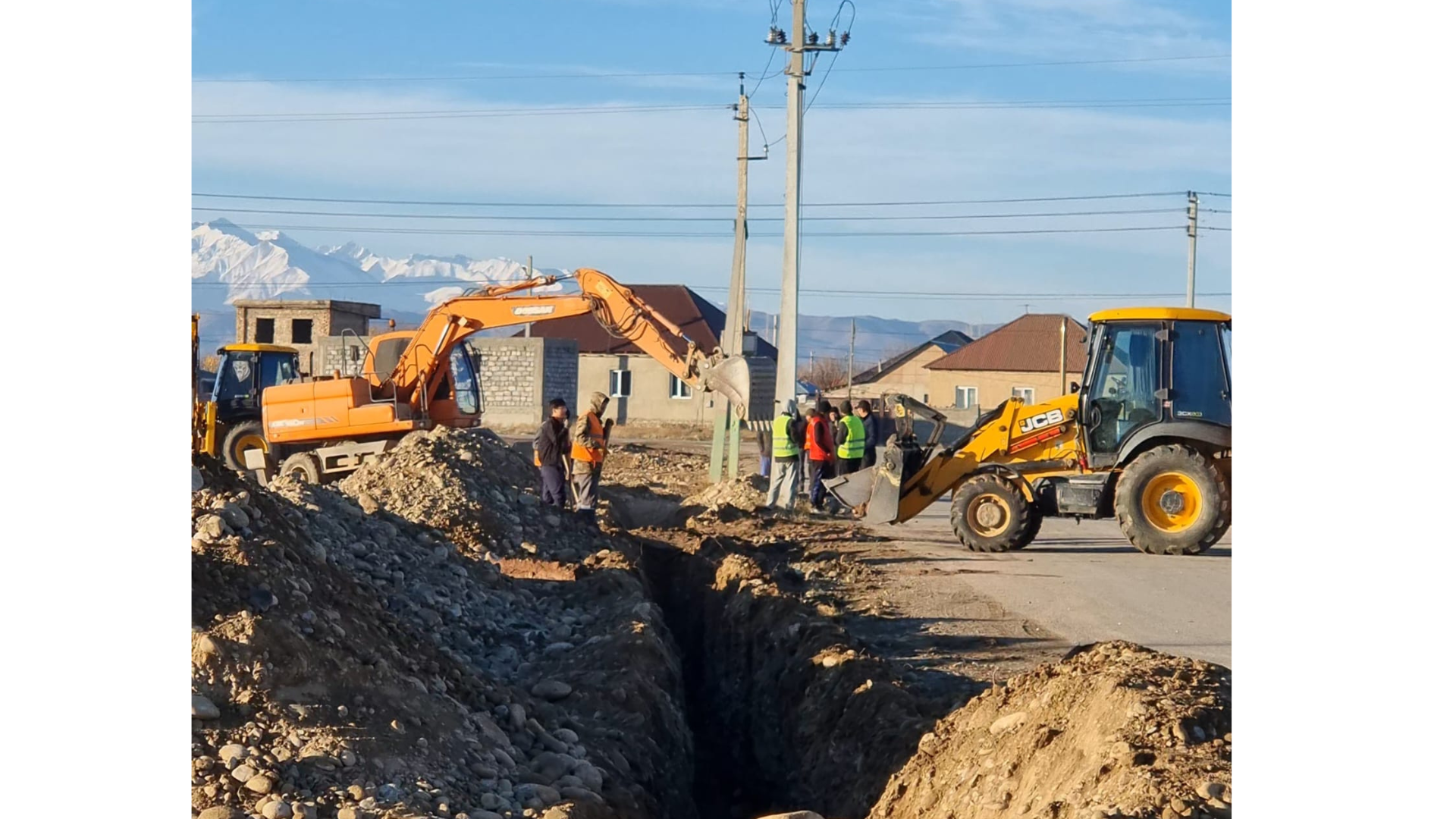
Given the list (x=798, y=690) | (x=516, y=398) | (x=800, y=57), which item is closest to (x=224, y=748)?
(x=798, y=690)

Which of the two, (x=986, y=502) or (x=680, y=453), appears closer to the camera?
(x=986, y=502)

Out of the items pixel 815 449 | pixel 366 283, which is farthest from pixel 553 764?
pixel 366 283

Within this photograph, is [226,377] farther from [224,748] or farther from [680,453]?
[224,748]

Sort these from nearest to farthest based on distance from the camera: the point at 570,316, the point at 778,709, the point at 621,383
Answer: the point at 778,709 → the point at 570,316 → the point at 621,383

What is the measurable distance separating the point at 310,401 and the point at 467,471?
3018 millimetres

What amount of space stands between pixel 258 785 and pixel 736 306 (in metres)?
12.7

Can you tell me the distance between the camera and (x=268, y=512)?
21.8ft

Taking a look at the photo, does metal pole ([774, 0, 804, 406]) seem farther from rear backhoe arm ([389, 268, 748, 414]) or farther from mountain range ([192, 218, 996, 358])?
mountain range ([192, 218, 996, 358])

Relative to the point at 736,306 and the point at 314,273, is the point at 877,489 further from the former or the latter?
the point at 314,273

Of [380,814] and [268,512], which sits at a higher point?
[268,512]

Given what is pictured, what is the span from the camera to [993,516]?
1212 centimetres

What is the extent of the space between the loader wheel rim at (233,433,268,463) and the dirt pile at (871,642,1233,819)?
12.4m

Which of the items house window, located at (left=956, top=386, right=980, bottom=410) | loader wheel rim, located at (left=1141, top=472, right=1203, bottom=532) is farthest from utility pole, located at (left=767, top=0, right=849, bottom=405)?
house window, located at (left=956, top=386, right=980, bottom=410)
